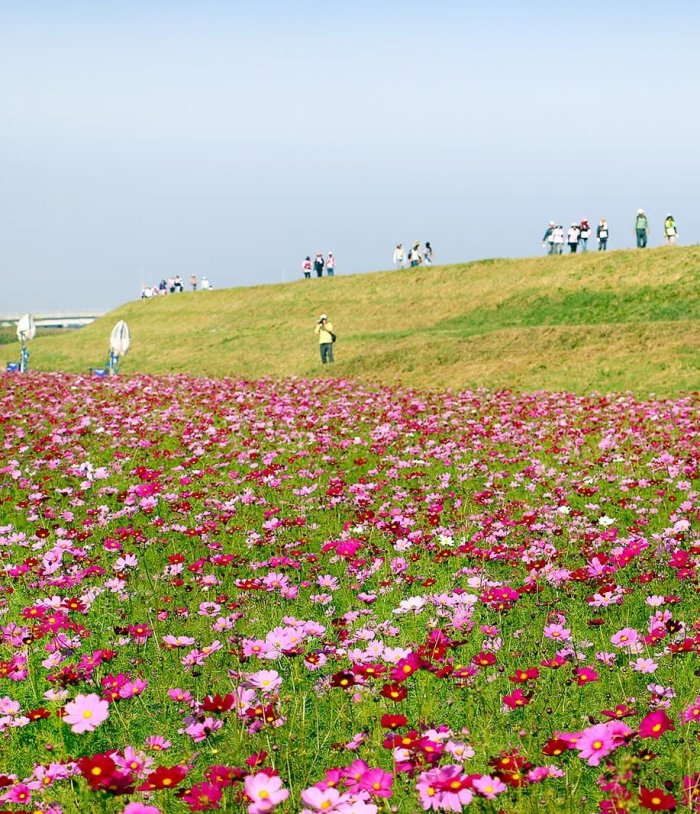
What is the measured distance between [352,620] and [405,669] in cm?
137

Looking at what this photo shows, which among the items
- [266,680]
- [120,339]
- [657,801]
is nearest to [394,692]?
[266,680]

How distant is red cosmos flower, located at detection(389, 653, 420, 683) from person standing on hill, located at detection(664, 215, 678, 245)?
142 feet

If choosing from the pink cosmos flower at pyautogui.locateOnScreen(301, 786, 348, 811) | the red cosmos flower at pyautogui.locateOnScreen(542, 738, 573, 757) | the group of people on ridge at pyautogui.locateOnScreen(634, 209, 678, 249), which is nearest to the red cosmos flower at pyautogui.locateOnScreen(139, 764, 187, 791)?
the pink cosmos flower at pyautogui.locateOnScreen(301, 786, 348, 811)

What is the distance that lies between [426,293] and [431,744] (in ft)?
140

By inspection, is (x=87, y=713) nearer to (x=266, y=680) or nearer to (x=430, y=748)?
(x=266, y=680)

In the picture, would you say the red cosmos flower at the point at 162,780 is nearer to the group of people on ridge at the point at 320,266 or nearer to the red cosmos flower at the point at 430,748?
the red cosmos flower at the point at 430,748

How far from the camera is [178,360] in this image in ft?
135

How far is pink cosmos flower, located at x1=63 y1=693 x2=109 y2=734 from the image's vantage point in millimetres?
3002

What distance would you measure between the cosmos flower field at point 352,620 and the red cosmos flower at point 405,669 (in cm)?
2

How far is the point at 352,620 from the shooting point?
469 cm

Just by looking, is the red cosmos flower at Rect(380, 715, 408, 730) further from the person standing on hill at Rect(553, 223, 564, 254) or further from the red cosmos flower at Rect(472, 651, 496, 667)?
the person standing on hill at Rect(553, 223, 564, 254)

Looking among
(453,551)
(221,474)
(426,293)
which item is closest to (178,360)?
(426,293)

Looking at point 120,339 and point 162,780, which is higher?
point 120,339

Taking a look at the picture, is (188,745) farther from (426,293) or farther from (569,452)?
(426,293)
